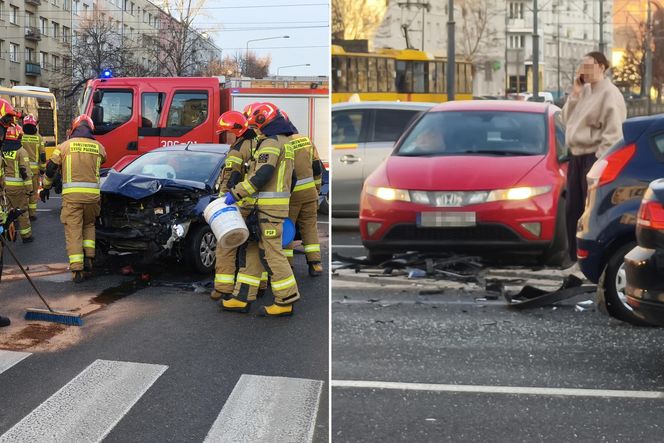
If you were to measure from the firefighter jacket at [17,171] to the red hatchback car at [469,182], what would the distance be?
26.5ft

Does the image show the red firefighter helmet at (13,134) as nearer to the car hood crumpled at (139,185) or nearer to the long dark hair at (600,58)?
the car hood crumpled at (139,185)

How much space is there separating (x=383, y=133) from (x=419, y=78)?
104 mm

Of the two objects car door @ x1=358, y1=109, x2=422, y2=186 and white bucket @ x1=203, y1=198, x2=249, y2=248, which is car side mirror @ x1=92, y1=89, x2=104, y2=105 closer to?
white bucket @ x1=203, y1=198, x2=249, y2=248

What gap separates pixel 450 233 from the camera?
4.98ft

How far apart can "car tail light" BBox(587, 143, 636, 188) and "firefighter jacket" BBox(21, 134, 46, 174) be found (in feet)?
32.6

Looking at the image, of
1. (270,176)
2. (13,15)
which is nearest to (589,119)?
(270,176)

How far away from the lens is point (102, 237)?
693 centimetres

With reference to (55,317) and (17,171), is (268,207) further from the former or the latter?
(17,171)

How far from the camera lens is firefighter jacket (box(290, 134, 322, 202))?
5.95m

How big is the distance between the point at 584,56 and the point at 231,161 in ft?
14.0

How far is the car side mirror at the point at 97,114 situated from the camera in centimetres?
1170

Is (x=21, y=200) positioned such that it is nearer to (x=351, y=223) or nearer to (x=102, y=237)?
(x=102, y=237)

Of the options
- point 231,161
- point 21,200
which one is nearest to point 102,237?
point 231,161

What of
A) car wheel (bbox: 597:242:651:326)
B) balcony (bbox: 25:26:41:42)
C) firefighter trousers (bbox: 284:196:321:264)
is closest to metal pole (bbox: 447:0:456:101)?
car wheel (bbox: 597:242:651:326)
